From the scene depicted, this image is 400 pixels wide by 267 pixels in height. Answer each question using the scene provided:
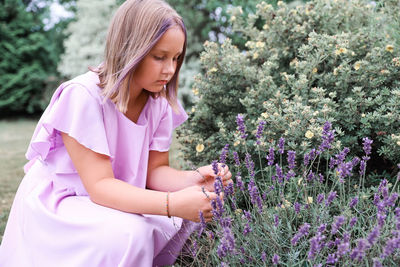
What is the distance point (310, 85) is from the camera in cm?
239

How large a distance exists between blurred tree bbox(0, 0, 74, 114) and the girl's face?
31.4 feet

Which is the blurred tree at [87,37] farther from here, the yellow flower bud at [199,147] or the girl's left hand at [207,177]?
the girl's left hand at [207,177]

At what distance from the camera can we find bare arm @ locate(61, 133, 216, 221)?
166 cm

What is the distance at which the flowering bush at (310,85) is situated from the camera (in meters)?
2.05

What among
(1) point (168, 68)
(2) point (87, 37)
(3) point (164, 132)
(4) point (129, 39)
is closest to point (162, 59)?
(1) point (168, 68)

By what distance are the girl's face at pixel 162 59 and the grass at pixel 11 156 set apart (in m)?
1.67

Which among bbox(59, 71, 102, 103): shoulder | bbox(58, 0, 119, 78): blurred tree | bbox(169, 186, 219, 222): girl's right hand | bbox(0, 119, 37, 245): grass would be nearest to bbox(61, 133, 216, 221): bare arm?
A: bbox(169, 186, 219, 222): girl's right hand

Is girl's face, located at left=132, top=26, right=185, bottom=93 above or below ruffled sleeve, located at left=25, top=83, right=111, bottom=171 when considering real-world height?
above

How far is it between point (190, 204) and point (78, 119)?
1.94 ft

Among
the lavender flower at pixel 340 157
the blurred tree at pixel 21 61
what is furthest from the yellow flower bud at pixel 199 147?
the blurred tree at pixel 21 61

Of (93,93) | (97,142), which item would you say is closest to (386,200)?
(97,142)

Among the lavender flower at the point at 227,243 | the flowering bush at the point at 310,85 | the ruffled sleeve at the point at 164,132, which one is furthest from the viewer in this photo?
the ruffled sleeve at the point at 164,132

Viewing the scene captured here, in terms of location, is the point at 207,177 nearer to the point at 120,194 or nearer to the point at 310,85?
the point at 120,194

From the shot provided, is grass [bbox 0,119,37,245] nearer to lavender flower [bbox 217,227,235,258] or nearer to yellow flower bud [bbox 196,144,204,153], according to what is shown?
yellow flower bud [bbox 196,144,204,153]
